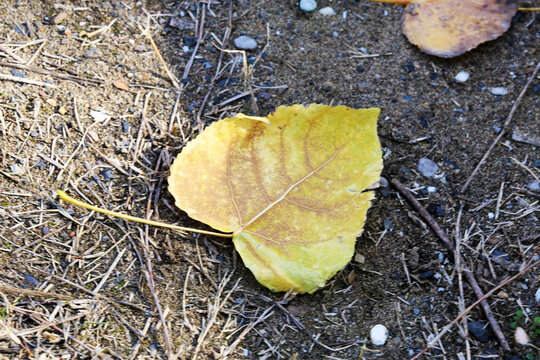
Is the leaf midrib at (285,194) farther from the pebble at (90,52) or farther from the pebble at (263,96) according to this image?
the pebble at (90,52)

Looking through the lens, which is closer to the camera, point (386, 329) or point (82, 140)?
point (386, 329)

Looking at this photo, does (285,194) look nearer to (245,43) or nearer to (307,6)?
(245,43)

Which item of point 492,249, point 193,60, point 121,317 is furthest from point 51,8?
point 492,249

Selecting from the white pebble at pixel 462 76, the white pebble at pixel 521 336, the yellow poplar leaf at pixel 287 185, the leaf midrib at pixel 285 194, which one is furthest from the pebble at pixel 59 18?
the white pebble at pixel 521 336

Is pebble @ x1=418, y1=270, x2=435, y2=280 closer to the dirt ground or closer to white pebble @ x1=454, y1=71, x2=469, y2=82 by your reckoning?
the dirt ground

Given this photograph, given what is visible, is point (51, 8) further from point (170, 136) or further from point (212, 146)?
point (212, 146)
